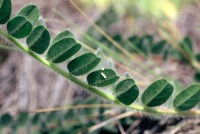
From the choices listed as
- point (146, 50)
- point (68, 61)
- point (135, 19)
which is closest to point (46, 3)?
point (135, 19)

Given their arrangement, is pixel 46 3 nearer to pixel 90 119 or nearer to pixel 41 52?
pixel 90 119

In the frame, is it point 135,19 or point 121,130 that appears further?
point 135,19

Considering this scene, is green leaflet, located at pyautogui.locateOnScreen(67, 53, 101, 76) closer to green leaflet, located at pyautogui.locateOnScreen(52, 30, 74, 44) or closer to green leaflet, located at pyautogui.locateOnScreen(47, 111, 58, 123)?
green leaflet, located at pyautogui.locateOnScreen(52, 30, 74, 44)

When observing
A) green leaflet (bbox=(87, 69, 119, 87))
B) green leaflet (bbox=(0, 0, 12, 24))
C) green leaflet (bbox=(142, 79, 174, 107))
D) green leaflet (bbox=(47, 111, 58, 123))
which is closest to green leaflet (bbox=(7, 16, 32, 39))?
green leaflet (bbox=(0, 0, 12, 24))

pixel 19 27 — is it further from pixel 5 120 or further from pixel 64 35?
pixel 5 120

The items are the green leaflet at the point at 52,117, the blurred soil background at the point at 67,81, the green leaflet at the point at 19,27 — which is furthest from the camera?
the green leaflet at the point at 52,117

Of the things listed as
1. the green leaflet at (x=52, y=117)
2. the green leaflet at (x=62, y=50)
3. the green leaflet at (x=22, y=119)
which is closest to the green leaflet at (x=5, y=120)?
the green leaflet at (x=22, y=119)

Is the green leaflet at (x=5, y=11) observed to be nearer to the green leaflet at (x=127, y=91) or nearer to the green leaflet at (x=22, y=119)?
the green leaflet at (x=127, y=91)
